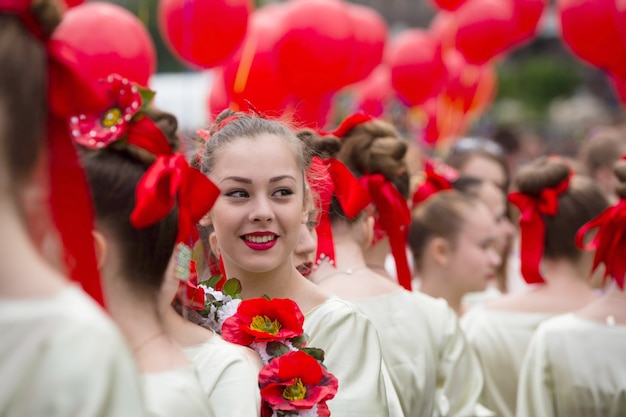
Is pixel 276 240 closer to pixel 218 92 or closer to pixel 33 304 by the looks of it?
pixel 33 304

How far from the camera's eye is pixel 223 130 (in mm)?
3305

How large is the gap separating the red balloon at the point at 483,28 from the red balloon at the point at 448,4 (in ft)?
0.53

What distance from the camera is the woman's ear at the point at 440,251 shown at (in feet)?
17.7

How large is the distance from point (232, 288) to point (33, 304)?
1.65 meters

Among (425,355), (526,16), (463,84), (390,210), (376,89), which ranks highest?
(390,210)

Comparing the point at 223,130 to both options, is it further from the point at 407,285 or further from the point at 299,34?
the point at 299,34

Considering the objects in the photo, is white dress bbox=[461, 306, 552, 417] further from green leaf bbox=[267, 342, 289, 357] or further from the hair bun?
green leaf bbox=[267, 342, 289, 357]

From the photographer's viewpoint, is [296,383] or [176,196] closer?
[176,196]

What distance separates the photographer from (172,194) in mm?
2287

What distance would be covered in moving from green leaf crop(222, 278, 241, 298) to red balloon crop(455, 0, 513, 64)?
798 cm

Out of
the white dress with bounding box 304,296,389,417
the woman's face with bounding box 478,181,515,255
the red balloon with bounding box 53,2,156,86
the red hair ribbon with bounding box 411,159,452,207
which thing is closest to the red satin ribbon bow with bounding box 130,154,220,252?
the white dress with bounding box 304,296,389,417

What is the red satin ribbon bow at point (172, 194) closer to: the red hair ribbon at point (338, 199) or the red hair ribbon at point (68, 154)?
the red hair ribbon at point (68, 154)

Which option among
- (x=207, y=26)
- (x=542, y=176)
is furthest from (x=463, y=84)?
(x=542, y=176)

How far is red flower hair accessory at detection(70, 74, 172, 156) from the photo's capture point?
2.39m
